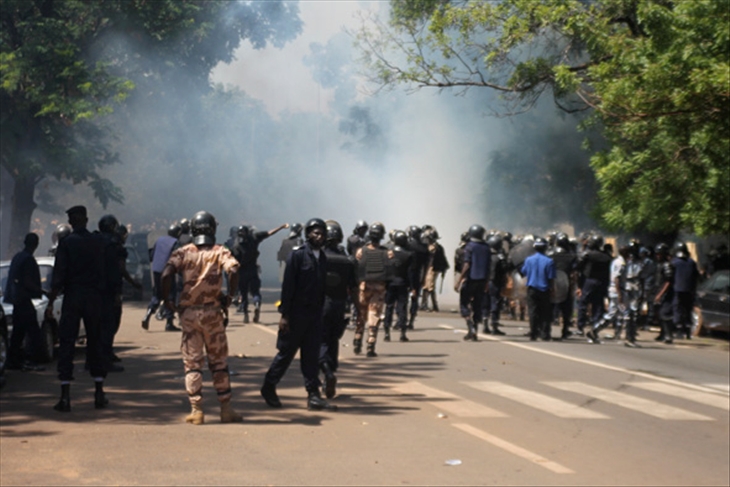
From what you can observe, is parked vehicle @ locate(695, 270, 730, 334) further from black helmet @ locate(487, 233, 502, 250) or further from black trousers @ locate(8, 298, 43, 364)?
black trousers @ locate(8, 298, 43, 364)

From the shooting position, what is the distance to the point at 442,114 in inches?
2117

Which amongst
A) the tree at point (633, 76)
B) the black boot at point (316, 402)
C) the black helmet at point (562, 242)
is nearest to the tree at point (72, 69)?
the tree at point (633, 76)

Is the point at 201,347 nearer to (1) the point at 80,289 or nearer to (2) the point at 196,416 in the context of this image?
(2) the point at 196,416

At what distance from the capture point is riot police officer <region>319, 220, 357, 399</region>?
12.1 meters

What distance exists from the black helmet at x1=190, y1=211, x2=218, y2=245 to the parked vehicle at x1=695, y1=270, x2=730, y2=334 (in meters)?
15.2

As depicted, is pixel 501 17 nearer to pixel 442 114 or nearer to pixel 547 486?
pixel 547 486

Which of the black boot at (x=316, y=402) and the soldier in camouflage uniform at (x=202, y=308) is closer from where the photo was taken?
the soldier in camouflage uniform at (x=202, y=308)

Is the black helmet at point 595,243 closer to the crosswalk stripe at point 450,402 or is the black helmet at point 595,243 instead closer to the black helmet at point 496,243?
the black helmet at point 496,243

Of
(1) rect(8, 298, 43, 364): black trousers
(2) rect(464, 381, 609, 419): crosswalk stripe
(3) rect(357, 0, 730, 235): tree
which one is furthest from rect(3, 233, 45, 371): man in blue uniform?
(3) rect(357, 0, 730, 235): tree

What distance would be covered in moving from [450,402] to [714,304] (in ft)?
42.7

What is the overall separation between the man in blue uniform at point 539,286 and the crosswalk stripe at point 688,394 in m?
5.50

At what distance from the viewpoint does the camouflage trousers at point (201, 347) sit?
10445mm

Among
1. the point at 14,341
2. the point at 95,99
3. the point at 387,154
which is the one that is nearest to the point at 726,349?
the point at 14,341

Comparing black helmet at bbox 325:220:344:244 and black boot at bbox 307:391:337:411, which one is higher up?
black helmet at bbox 325:220:344:244
